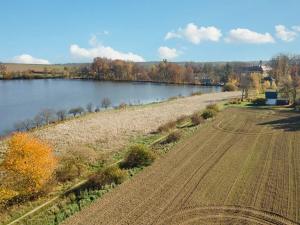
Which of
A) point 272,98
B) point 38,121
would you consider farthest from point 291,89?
point 38,121

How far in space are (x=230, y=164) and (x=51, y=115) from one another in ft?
115

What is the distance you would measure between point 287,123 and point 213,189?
929 inches

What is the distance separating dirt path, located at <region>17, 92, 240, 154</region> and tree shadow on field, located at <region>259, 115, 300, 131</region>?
521 inches

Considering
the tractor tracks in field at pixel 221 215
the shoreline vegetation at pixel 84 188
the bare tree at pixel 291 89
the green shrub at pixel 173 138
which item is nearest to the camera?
the tractor tracks in field at pixel 221 215

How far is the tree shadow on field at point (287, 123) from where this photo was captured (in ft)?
123

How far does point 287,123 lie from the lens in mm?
40406

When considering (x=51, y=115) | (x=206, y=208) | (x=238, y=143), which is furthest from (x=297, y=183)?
(x=51, y=115)

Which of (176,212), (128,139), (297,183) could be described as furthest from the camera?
(128,139)

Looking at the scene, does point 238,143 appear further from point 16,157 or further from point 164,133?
point 16,157

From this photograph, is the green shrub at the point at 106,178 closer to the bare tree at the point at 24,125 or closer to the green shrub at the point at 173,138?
the green shrub at the point at 173,138

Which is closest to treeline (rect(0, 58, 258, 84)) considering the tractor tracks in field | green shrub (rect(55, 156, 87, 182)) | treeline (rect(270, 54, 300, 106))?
treeline (rect(270, 54, 300, 106))

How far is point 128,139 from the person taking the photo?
35.0 m

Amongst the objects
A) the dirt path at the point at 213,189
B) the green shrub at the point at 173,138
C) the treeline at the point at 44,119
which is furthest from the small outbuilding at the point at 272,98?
the green shrub at the point at 173,138

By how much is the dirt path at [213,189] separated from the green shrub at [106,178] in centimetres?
72
